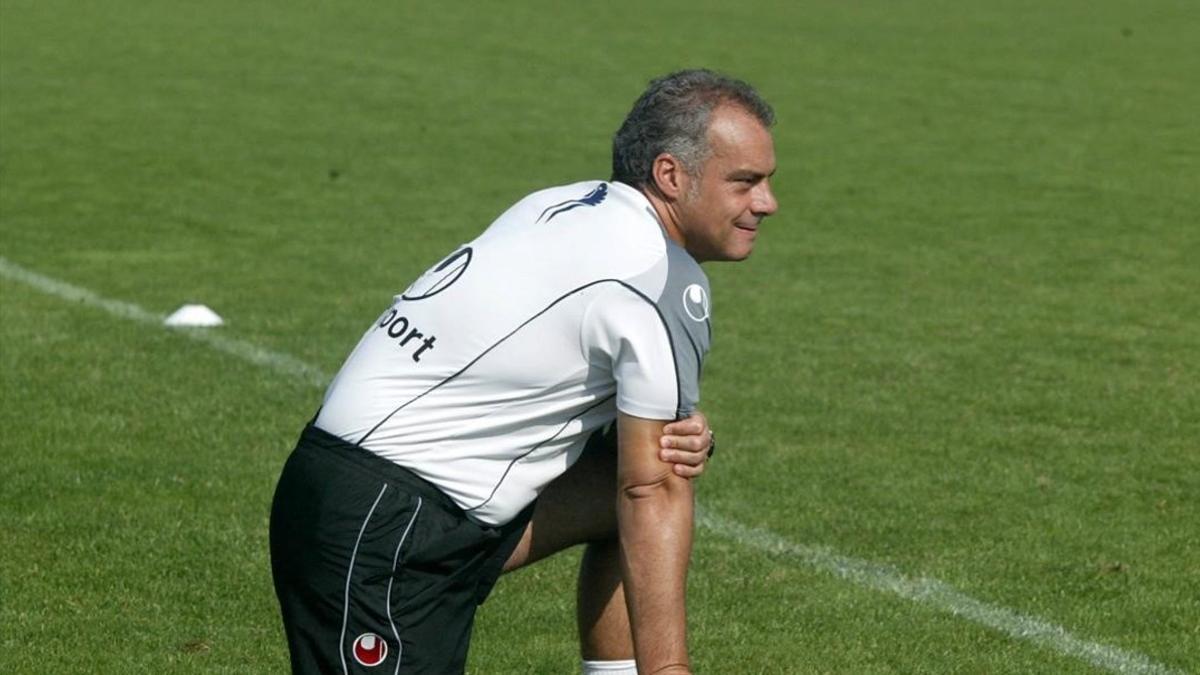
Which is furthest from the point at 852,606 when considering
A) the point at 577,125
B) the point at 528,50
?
the point at 528,50

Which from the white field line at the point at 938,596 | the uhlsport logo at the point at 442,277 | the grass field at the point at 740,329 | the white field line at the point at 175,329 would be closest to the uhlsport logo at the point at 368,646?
Result: the uhlsport logo at the point at 442,277

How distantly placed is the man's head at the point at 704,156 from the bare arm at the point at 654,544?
1.66ft

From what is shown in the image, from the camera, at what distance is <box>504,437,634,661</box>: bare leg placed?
5285mm

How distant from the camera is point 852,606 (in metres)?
6.94

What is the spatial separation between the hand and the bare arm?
0.02 meters

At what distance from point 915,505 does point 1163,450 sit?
1478mm

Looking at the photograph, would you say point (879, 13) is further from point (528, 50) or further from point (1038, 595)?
point (1038, 595)

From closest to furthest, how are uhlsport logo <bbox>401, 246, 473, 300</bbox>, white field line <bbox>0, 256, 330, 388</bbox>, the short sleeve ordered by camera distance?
the short sleeve < uhlsport logo <bbox>401, 246, 473, 300</bbox> < white field line <bbox>0, 256, 330, 388</bbox>

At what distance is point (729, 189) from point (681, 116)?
0.20 metres

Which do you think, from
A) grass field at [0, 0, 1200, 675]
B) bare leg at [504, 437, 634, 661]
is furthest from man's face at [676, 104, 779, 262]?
grass field at [0, 0, 1200, 675]

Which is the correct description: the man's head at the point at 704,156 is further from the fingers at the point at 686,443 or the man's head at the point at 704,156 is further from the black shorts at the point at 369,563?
the black shorts at the point at 369,563

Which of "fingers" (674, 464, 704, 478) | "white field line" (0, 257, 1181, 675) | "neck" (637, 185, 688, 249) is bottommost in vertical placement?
"white field line" (0, 257, 1181, 675)

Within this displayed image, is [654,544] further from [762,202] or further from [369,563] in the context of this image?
[762,202]

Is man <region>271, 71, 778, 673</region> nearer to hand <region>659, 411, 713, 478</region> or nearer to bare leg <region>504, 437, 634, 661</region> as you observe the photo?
hand <region>659, 411, 713, 478</region>
